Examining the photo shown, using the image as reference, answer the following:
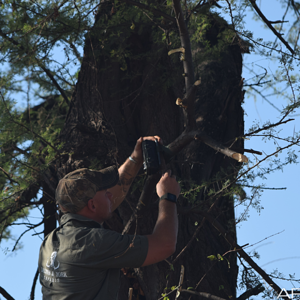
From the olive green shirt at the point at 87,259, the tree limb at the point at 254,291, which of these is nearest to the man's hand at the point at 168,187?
the olive green shirt at the point at 87,259

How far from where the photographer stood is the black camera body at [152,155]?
8.34 ft

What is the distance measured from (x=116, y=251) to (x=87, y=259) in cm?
17

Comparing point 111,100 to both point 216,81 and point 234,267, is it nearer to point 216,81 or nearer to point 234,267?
point 216,81

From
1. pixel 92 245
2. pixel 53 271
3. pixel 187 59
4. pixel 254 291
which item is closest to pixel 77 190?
pixel 92 245

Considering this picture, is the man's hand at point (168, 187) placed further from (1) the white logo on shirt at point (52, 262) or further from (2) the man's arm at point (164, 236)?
(1) the white logo on shirt at point (52, 262)

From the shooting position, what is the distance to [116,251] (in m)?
2.13

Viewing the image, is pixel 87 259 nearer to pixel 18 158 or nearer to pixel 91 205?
pixel 91 205

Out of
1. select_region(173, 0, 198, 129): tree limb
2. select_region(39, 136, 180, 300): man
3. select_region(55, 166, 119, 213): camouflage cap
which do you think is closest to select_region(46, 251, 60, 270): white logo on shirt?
select_region(39, 136, 180, 300): man

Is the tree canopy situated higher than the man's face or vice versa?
the tree canopy

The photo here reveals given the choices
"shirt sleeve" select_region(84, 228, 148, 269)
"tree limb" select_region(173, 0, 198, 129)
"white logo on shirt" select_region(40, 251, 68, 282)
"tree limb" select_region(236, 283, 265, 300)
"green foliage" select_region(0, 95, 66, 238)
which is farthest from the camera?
"green foliage" select_region(0, 95, 66, 238)

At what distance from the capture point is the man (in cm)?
214

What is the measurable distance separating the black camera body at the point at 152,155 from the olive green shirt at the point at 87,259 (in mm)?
502

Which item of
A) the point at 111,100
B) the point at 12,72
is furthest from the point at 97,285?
the point at 12,72

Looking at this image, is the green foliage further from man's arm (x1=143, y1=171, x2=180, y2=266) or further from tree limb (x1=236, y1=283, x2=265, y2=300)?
tree limb (x1=236, y1=283, x2=265, y2=300)
